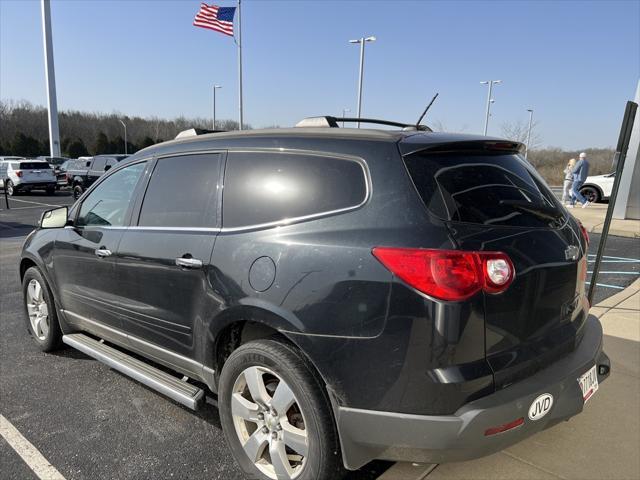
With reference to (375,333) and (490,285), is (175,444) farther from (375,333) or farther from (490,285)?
(490,285)

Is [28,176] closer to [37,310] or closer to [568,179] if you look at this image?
[37,310]

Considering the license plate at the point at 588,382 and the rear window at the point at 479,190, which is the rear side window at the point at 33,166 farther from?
the license plate at the point at 588,382

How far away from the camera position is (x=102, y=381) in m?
3.68

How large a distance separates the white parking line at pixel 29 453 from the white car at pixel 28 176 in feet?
75.9

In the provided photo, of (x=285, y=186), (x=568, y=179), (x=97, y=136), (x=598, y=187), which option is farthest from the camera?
(x=97, y=136)

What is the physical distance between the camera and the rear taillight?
1.87 metres

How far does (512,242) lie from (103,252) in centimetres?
264

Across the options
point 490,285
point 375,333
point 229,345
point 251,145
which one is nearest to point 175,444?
point 229,345

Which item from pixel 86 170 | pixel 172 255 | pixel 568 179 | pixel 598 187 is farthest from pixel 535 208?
pixel 86 170

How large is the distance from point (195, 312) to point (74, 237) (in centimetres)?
164

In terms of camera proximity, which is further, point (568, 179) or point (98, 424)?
point (568, 179)

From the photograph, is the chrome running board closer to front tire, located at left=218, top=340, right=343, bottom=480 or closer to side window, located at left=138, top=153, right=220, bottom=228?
front tire, located at left=218, top=340, right=343, bottom=480

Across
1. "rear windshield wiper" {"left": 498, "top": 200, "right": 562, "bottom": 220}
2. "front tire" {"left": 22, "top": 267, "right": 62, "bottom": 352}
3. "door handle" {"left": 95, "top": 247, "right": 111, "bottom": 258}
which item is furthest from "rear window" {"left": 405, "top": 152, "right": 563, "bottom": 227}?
"front tire" {"left": 22, "top": 267, "right": 62, "bottom": 352}

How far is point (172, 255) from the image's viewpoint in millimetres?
2789
